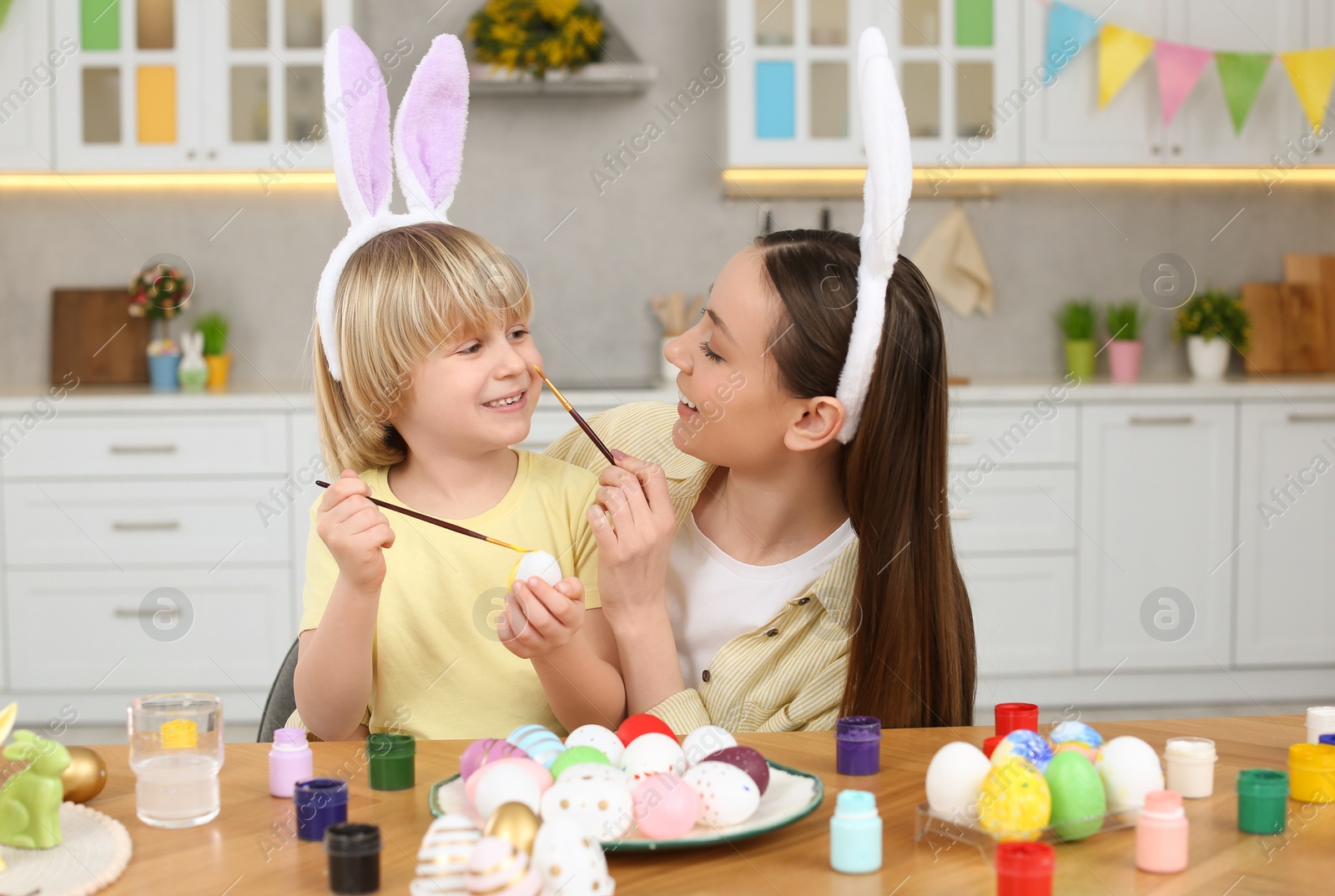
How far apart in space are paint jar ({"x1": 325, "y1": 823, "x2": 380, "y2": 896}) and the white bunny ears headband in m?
0.80

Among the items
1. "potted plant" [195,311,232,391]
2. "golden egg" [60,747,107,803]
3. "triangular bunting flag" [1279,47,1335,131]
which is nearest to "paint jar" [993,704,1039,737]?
"golden egg" [60,747,107,803]

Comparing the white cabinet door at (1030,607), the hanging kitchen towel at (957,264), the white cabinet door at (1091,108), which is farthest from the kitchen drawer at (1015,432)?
the white cabinet door at (1091,108)

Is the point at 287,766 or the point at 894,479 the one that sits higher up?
the point at 894,479

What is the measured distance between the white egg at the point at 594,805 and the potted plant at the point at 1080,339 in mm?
3251

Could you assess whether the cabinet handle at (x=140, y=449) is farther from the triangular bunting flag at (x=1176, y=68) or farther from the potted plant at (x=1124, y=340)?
the triangular bunting flag at (x=1176, y=68)

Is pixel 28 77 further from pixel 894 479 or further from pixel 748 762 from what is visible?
pixel 748 762

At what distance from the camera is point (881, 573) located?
135 cm

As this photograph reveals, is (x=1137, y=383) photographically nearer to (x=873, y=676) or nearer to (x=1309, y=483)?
(x=1309, y=483)

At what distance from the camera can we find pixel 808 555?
1.56 m

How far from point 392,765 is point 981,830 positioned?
0.43m

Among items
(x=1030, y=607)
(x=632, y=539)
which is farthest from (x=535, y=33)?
(x=632, y=539)

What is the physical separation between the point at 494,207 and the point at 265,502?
3.71 ft

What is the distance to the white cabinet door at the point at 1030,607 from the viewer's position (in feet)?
11.1

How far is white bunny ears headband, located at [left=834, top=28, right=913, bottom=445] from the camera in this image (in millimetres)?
1270
